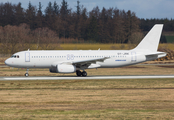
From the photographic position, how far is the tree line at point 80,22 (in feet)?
393

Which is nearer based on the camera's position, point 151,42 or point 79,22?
point 151,42

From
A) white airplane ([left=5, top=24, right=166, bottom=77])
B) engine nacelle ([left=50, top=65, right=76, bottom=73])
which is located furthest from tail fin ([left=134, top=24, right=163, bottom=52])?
engine nacelle ([left=50, top=65, right=76, bottom=73])

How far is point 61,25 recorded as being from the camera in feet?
419

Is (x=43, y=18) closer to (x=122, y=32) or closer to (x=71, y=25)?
(x=71, y=25)

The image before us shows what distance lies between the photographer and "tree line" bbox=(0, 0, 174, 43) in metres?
120

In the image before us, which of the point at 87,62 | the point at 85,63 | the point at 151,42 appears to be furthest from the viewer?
the point at 151,42

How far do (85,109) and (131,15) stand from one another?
117m

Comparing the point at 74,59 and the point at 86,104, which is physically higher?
the point at 74,59

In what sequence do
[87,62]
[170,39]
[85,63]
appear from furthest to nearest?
1. [170,39]
2. [85,63]
3. [87,62]

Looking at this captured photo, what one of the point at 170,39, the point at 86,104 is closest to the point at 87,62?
the point at 86,104

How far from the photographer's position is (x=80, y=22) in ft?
434

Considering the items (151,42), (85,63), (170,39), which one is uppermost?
(170,39)

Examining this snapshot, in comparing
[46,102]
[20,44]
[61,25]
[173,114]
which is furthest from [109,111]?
[61,25]

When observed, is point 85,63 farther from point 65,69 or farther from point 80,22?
point 80,22
